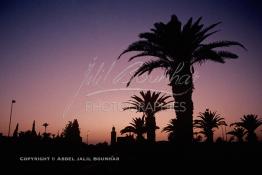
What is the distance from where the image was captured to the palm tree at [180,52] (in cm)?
1512

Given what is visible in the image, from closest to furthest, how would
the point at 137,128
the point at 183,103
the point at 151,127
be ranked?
the point at 183,103 → the point at 151,127 → the point at 137,128

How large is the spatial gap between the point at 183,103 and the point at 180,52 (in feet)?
10.6

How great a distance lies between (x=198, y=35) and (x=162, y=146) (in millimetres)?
7253

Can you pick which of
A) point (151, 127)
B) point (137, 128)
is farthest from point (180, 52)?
point (137, 128)

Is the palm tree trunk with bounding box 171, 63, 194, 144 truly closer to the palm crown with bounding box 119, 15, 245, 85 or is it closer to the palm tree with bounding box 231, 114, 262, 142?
the palm crown with bounding box 119, 15, 245, 85

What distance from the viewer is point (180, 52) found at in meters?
15.8

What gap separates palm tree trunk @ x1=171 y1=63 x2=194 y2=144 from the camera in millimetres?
14469

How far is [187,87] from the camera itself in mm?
15203

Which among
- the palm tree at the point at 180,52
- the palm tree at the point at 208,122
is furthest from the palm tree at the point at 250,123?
the palm tree at the point at 180,52

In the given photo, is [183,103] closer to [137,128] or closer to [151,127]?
[151,127]

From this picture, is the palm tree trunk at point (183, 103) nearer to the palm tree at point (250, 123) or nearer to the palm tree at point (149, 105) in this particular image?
the palm tree at point (149, 105)

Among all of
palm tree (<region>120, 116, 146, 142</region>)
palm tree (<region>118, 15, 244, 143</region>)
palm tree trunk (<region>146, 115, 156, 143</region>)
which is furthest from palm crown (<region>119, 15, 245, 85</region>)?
palm tree (<region>120, 116, 146, 142</region>)

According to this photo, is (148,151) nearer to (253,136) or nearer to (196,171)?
(196,171)

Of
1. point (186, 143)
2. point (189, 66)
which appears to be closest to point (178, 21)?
point (189, 66)
